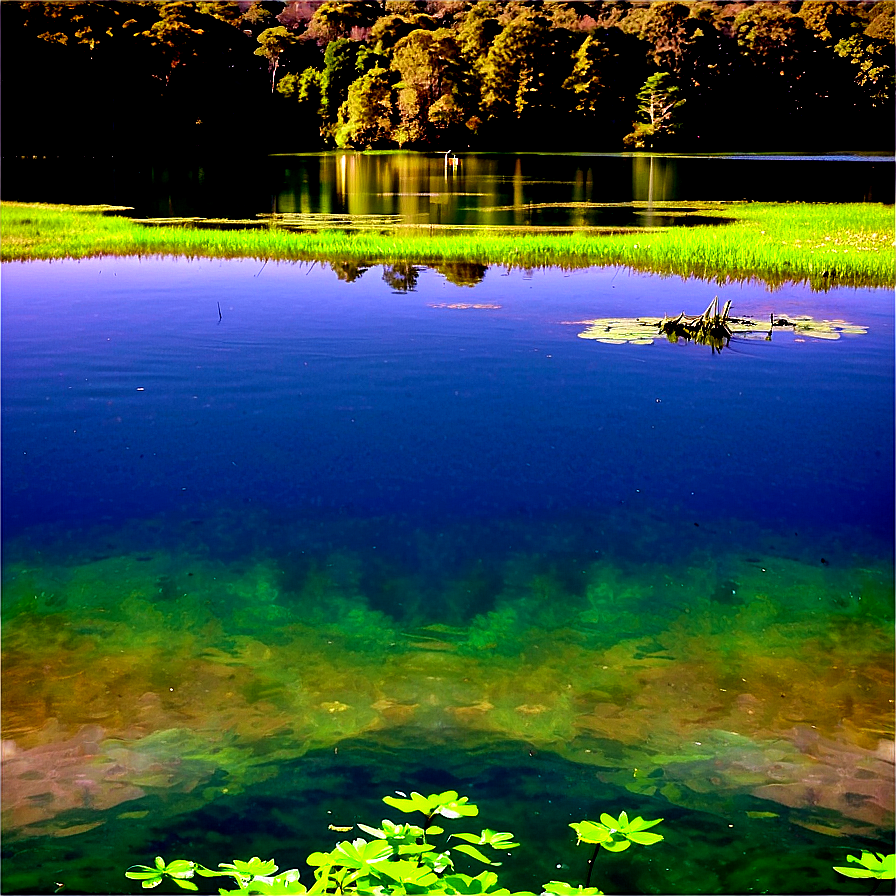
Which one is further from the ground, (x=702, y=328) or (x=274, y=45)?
(x=274, y=45)

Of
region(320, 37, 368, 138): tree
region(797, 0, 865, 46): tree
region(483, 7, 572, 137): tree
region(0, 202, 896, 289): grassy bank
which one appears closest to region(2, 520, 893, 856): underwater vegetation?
region(0, 202, 896, 289): grassy bank

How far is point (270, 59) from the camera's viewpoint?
60656 mm

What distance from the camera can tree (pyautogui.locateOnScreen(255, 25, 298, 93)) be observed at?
6012 cm

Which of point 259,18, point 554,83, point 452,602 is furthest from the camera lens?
point 259,18

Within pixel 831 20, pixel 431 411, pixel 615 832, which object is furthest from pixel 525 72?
pixel 615 832

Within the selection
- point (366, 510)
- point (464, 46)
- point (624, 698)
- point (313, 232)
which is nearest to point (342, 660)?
point (624, 698)

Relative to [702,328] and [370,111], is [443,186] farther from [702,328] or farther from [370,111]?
[370,111]

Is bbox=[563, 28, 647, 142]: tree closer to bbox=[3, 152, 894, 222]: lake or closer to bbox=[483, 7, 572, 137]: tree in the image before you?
bbox=[483, 7, 572, 137]: tree

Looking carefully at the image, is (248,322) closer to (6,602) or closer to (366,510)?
(366,510)

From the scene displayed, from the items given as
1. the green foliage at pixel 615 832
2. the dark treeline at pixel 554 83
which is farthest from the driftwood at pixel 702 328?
the dark treeline at pixel 554 83

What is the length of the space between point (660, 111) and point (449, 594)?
5336 cm

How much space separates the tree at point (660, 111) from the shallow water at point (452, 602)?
46747mm

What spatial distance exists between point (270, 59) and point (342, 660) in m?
62.5

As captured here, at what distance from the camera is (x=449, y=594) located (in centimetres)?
Answer: 507
